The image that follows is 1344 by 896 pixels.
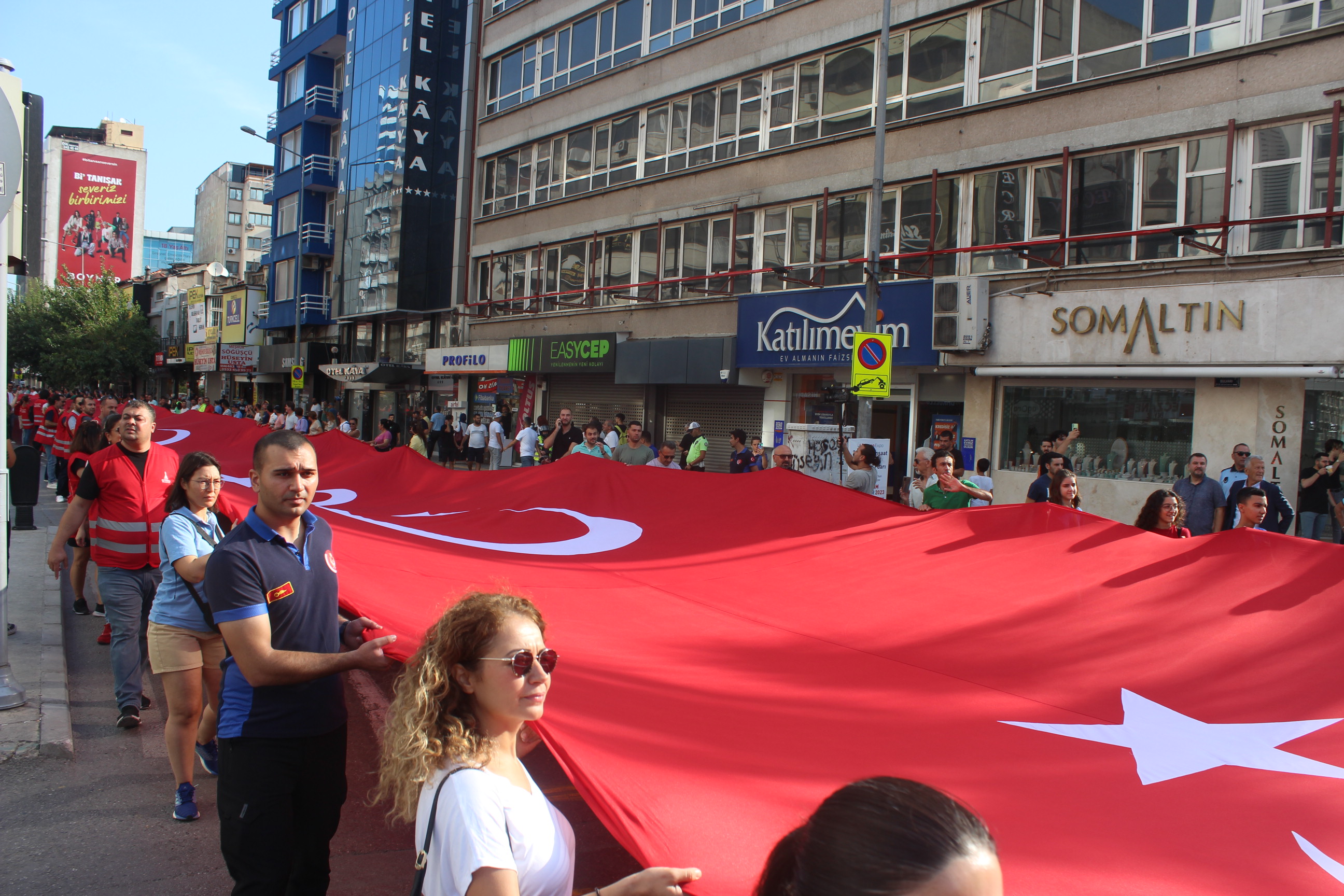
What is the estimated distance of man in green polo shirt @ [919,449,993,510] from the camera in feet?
29.7

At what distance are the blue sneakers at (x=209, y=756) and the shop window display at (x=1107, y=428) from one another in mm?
14330

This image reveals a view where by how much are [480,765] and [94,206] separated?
11951cm

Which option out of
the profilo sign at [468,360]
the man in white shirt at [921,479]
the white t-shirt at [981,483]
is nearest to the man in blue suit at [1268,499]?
the white t-shirt at [981,483]

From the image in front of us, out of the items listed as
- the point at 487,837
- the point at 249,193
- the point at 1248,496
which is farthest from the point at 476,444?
the point at 249,193

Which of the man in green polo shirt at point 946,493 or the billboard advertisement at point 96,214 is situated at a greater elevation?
the billboard advertisement at point 96,214

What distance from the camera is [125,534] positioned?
6.15 metres

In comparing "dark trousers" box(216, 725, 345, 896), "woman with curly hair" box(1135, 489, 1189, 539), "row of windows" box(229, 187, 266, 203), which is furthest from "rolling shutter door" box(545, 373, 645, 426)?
"row of windows" box(229, 187, 266, 203)

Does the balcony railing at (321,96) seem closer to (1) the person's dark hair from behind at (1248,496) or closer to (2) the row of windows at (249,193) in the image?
(1) the person's dark hair from behind at (1248,496)

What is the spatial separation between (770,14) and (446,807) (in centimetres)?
2468

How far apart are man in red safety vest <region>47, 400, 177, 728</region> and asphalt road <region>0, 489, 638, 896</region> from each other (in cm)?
45

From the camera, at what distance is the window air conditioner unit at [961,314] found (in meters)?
18.8

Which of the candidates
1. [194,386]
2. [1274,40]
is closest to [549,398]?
[1274,40]

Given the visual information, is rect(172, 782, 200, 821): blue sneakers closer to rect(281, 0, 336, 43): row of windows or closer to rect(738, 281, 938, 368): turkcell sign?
rect(738, 281, 938, 368): turkcell sign

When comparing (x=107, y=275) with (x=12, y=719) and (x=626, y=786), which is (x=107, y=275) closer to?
(x=12, y=719)
